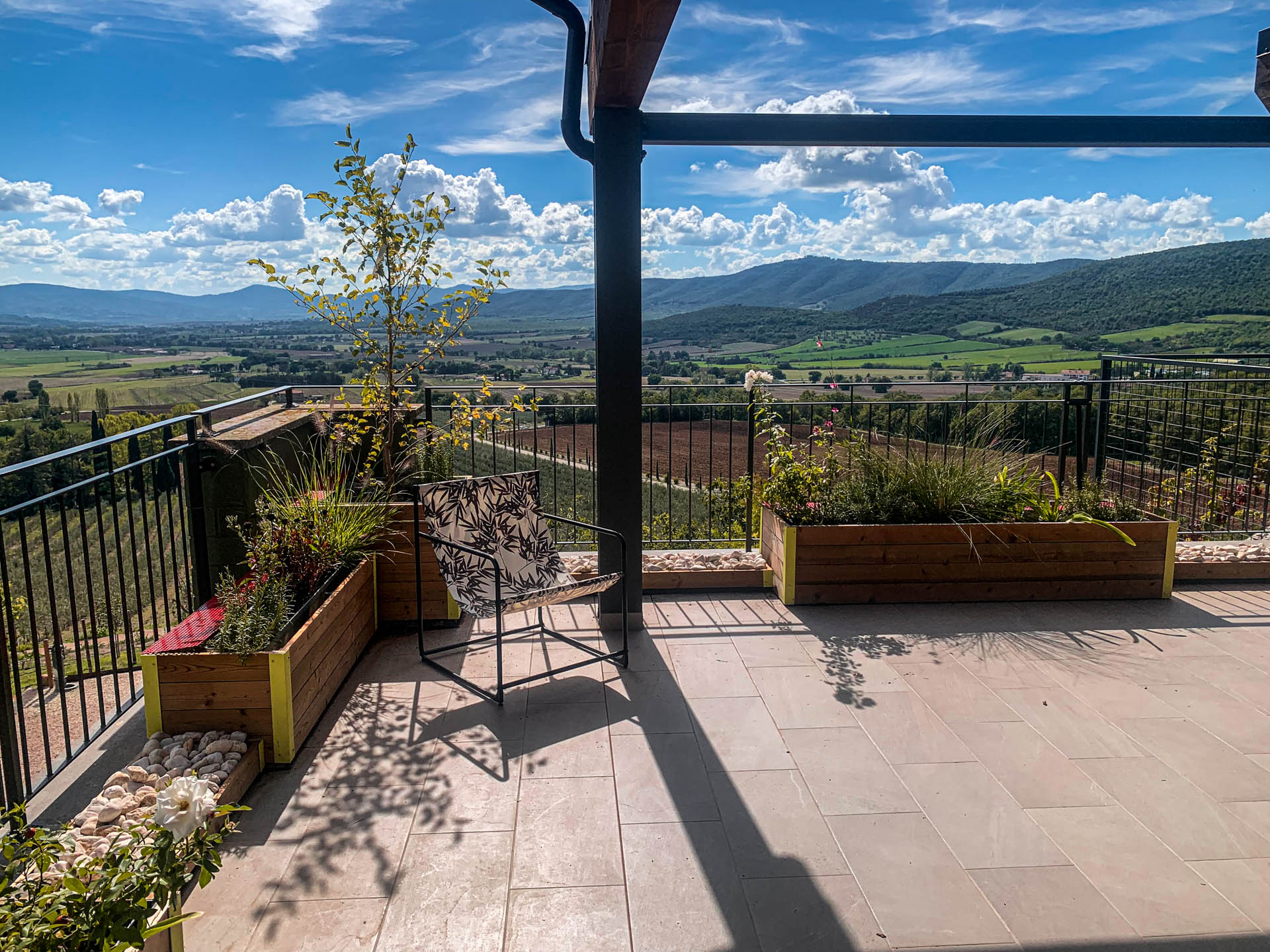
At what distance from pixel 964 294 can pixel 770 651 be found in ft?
37.9

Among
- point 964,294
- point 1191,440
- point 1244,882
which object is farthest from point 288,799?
point 964,294

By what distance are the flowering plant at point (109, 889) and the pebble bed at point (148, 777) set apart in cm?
80

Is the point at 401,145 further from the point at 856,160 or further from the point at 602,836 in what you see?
the point at 856,160

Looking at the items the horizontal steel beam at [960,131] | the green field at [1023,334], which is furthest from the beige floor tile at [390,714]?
the green field at [1023,334]

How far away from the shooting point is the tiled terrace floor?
1.96 meters

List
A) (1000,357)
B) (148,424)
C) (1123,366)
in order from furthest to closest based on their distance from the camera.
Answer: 1. (1000,357)
2. (1123,366)
3. (148,424)

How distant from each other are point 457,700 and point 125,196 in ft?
102

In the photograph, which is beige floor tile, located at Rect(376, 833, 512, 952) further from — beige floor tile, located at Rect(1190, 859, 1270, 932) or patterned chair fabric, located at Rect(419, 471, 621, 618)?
beige floor tile, located at Rect(1190, 859, 1270, 932)

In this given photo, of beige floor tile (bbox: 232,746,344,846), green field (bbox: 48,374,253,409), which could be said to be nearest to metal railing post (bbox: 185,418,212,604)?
beige floor tile (bbox: 232,746,344,846)

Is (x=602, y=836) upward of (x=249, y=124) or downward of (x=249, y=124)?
downward

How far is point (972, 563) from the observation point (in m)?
4.36

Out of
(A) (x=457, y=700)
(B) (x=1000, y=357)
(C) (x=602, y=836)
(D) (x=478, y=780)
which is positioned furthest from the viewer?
(B) (x=1000, y=357)

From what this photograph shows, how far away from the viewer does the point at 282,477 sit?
3850 millimetres

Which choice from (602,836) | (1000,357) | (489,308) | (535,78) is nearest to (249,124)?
(535,78)
